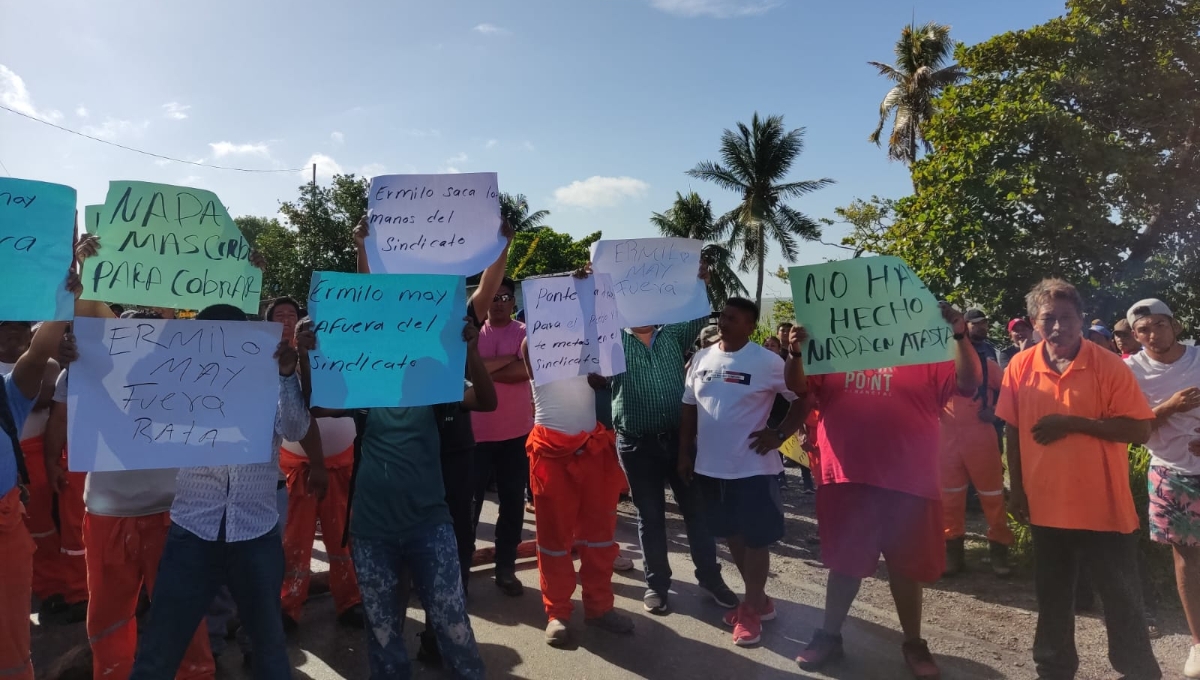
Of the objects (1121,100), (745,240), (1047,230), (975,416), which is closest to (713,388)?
(975,416)

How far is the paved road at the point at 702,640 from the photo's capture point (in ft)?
12.3

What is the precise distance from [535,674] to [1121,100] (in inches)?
641

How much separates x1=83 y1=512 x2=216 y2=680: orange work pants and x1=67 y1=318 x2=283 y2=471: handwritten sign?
2.01 ft

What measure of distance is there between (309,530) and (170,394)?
193 cm

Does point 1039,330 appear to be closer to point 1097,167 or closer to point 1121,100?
point 1097,167

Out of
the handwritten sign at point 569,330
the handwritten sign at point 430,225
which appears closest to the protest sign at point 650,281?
the handwritten sign at point 569,330

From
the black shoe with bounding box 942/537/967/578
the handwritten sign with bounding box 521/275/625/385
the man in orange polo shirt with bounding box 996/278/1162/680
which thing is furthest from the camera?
the black shoe with bounding box 942/537/967/578

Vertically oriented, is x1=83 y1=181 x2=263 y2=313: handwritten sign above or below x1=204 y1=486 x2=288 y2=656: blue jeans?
above

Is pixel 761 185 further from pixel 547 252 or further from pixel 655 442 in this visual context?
pixel 655 442

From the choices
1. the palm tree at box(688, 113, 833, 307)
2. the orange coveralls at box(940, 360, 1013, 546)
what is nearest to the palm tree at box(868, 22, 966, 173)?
the palm tree at box(688, 113, 833, 307)

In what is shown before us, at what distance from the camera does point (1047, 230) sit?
12.4m

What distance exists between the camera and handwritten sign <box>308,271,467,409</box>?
2730 mm

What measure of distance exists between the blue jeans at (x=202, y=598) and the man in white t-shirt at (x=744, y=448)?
244 centimetres

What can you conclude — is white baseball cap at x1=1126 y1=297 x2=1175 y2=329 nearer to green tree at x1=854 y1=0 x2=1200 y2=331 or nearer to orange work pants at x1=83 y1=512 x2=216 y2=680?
orange work pants at x1=83 y1=512 x2=216 y2=680
